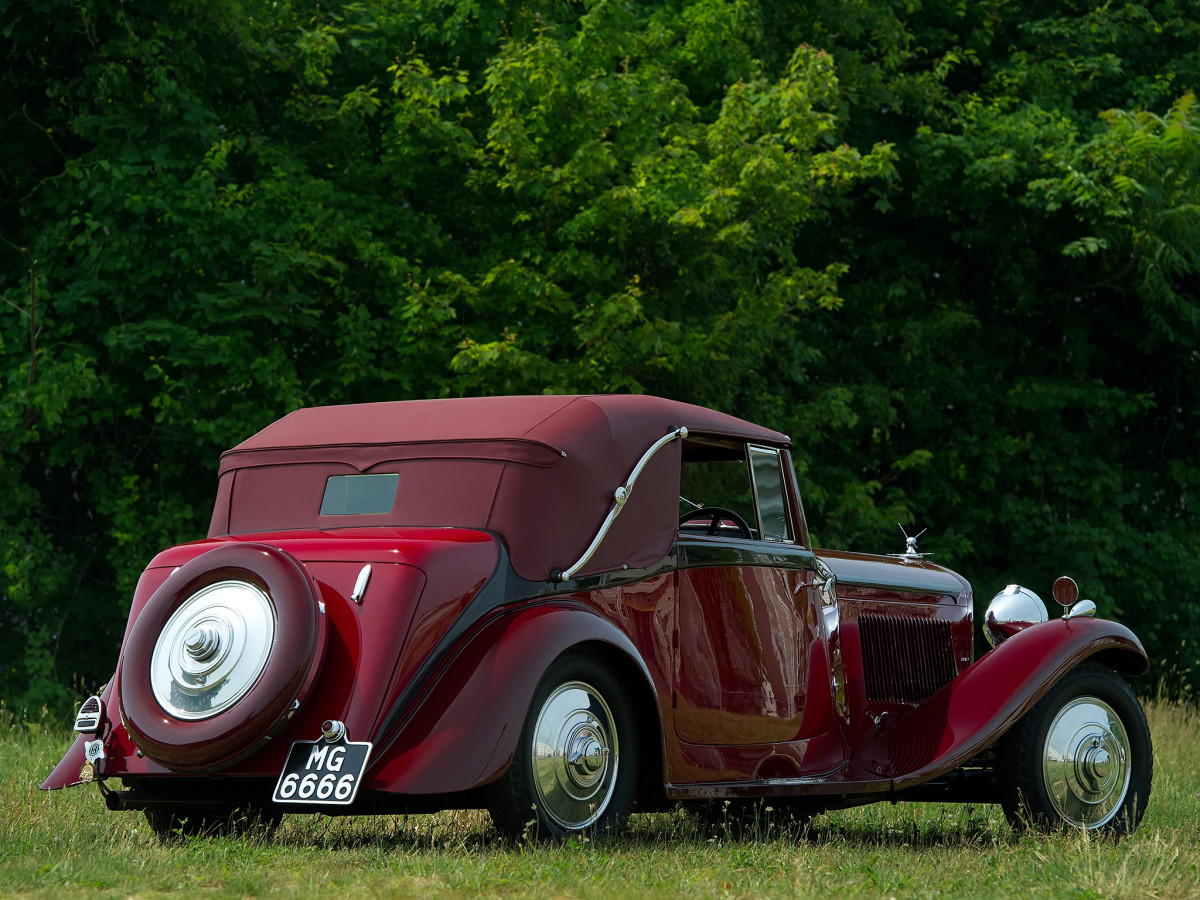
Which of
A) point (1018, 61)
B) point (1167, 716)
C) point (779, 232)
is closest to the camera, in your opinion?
point (1167, 716)

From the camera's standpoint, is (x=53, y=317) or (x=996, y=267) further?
(x=996, y=267)

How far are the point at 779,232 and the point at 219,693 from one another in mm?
11930

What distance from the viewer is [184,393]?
14016mm

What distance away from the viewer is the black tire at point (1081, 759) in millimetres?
6797

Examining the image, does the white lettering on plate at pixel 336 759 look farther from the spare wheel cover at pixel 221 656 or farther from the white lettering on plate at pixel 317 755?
the spare wheel cover at pixel 221 656

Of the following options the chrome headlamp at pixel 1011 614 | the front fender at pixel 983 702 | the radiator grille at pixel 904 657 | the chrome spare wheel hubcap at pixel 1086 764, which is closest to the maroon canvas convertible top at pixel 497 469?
the radiator grille at pixel 904 657

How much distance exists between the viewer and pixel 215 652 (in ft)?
17.2

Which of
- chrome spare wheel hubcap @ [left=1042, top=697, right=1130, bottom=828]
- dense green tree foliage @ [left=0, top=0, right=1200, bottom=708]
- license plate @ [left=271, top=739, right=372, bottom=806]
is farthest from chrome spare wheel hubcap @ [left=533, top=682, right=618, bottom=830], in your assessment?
dense green tree foliage @ [left=0, top=0, right=1200, bottom=708]

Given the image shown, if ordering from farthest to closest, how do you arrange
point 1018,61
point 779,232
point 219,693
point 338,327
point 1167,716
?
point 1018,61 → point 779,232 → point 338,327 → point 1167,716 → point 219,693

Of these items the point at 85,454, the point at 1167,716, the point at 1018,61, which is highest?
the point at 1018,61

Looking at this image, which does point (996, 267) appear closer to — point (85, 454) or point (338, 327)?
point (338, 327)

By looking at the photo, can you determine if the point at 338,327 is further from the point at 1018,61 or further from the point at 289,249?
the point at 1018,61

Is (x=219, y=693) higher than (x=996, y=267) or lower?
lower

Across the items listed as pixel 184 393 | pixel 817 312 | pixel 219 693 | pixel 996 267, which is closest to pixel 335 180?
pixel 184 393
